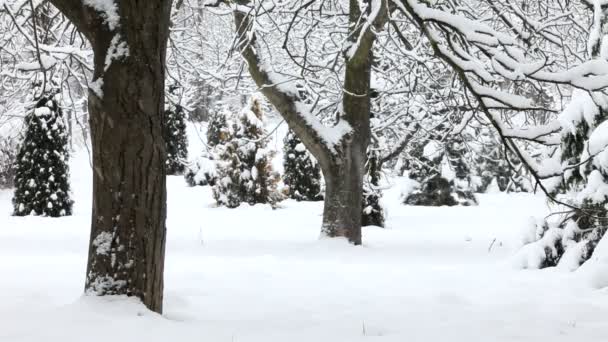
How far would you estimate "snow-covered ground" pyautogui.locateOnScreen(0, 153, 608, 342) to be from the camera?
275cm

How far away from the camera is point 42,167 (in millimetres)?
11664

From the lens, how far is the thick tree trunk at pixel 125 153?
275cm

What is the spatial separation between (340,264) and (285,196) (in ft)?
28.8

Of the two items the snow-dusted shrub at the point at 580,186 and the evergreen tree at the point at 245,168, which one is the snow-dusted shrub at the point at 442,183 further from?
the snow-dusted shrub at the point at 580,186

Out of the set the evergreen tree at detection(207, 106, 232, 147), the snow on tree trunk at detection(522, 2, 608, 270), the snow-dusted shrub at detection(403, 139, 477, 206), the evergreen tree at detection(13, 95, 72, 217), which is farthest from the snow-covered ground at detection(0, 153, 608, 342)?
the evergreen tree at detection(207, 106, 232, 147)

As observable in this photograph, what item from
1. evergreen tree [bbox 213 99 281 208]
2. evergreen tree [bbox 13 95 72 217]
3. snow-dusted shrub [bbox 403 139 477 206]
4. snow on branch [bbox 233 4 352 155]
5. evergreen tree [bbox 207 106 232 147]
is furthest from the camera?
evergreen tree [bbox 207 106 232 147]

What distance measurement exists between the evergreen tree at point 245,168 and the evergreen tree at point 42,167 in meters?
3.63

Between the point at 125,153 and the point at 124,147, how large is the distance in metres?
0.03

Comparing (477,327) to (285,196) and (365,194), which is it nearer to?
(365,194)

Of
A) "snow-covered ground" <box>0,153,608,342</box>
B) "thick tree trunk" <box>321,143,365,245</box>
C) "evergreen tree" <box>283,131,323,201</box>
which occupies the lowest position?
"snow-covered ground" <box>0,153,608,342</box>

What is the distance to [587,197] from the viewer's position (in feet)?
17.1

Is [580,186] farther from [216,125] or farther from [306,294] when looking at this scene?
[216,125]

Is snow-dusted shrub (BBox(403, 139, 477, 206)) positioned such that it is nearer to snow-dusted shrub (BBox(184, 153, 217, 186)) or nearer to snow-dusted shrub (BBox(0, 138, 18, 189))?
snow-dusted shrub (BBox(184, 153, 217, 186))

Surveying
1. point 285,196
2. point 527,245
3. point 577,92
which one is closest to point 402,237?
point 527,245
